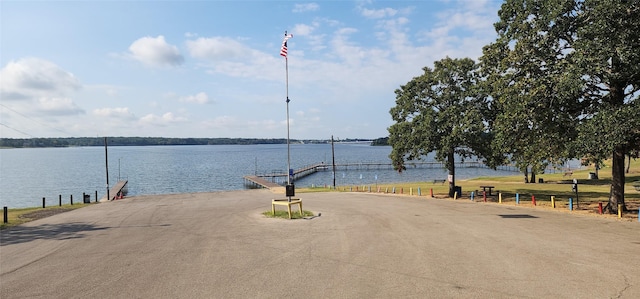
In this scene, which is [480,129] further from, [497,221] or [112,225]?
[112,225]

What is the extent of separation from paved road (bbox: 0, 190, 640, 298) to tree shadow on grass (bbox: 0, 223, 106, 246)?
12cm

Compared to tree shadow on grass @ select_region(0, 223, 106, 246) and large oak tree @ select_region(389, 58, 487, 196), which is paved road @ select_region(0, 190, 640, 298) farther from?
large oak tree @ select_region(389, 58, 487, 196)

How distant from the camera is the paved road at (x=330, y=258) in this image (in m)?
10.1

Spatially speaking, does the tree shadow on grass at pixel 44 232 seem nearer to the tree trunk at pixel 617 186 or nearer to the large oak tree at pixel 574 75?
the large oak tree at pixel 574 75

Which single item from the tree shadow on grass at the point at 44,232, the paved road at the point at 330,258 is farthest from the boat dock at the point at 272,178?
the paved road at the point at 330,258

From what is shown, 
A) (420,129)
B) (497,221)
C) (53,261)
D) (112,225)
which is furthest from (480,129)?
(53,261)

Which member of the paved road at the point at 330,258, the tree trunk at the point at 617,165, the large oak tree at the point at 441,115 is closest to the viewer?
the paved road at the point at 330,258

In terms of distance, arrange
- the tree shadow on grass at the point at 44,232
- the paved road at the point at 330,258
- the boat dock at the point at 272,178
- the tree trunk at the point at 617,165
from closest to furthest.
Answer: the paved road at the point at 330,258 → the tree shadow on grass at the point at 44,232 → the tree trunk at the point at 617,165 → the boat dock at the point at 272,178

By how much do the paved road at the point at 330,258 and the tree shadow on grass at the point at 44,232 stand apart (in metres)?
0.12

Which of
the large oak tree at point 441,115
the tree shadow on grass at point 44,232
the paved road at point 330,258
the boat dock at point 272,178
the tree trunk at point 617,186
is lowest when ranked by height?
the boat dock at point 272,178

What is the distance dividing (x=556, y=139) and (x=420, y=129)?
12988 millimetres

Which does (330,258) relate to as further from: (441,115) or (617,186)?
(441,115)

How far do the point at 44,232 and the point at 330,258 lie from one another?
15.7m

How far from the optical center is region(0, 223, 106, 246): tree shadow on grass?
18.2 metres
